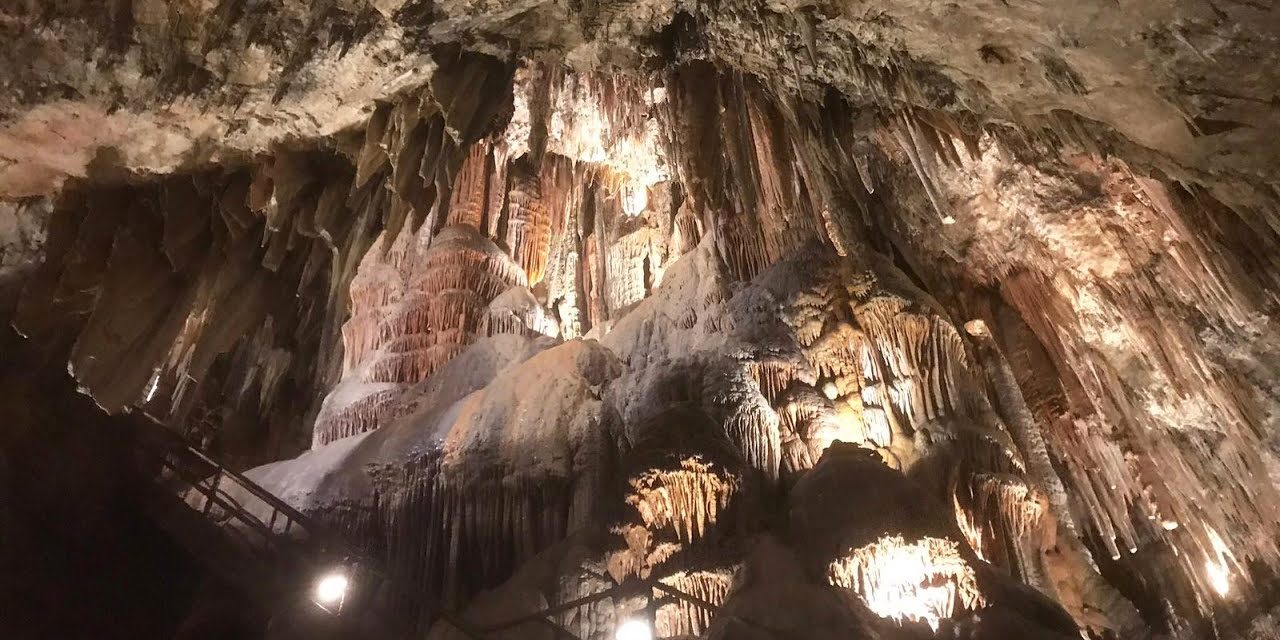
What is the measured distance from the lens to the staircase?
7156mm

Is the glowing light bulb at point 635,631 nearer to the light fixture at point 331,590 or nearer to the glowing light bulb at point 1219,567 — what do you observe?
the light fixture at point 331,590

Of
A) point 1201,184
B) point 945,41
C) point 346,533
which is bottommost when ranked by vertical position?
point 346,533

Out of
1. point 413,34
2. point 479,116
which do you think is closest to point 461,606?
point 479,116

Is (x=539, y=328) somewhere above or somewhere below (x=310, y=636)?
above

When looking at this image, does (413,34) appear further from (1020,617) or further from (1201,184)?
(1020,617)

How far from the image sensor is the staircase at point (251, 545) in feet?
23.5

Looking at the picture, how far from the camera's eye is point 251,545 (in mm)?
7531

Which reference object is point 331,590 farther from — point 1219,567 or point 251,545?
point 1219,567

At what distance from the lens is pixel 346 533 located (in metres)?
8.97

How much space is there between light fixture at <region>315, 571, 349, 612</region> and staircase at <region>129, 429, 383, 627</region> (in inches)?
1.5

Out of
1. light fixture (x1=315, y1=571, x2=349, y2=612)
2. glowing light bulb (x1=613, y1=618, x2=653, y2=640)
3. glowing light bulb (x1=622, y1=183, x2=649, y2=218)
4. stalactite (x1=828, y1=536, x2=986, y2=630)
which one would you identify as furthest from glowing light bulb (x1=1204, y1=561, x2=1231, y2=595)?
glowing light bulb (x1=622, y1=183, x2=649, y2=218)

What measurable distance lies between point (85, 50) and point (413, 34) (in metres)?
2.07

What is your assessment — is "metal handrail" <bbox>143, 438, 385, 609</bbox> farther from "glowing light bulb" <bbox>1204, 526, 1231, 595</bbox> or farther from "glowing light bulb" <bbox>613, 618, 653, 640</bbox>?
"glowing light bulb" <bbox>1204, 526, 1231, 595</bbox>

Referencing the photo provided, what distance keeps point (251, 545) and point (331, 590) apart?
865mm
